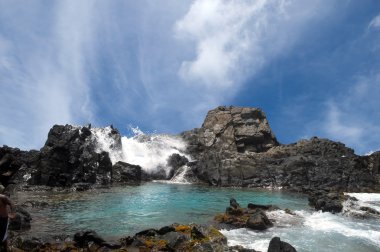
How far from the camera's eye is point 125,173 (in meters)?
72.6

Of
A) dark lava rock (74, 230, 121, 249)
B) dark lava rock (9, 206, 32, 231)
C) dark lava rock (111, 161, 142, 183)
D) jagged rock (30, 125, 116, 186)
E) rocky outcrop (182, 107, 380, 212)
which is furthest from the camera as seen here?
dark lava rock (111, 161, 142, 183)

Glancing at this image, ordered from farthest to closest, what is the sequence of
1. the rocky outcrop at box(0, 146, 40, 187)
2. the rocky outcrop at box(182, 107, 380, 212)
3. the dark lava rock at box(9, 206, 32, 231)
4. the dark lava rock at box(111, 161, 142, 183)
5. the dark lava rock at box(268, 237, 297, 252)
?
the dark lava rock at box(111, 161, 142, 183) → the rocky outcrop at box(182, 107, 380, 212) → the rocky outcrop at box(0, 146, 40, 187) → the dark lava rock at box(9, 206, 32, 231) → the dark lava rock at box(268, 237, 297, 252)

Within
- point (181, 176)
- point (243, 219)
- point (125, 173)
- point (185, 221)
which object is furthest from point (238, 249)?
point (181, 176)

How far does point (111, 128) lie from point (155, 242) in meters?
70.4

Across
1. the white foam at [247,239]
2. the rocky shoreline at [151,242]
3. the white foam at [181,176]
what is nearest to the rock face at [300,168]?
the white foam at [181,176]

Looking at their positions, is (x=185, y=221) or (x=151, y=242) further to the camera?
(x=185, y=221)

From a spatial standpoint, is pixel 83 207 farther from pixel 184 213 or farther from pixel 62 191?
pixel 62 191

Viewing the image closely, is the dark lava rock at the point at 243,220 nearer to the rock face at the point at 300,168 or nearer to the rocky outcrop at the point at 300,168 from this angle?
the rocky outcrop at the point at 300,168

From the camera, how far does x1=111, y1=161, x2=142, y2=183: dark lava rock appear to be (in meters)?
70.9

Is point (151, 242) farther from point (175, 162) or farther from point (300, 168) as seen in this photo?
point (175, 162)

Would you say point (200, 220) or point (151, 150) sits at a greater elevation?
point (151, 150)

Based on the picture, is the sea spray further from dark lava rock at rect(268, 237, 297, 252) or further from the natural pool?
dark lava rock at rect(268, 237, 297, 252)

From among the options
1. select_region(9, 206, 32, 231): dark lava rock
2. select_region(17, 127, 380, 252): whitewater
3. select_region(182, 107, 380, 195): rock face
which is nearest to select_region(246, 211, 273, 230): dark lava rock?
select_region(17, 127, 380, 252): whitewater

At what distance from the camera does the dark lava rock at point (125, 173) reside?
233ft
